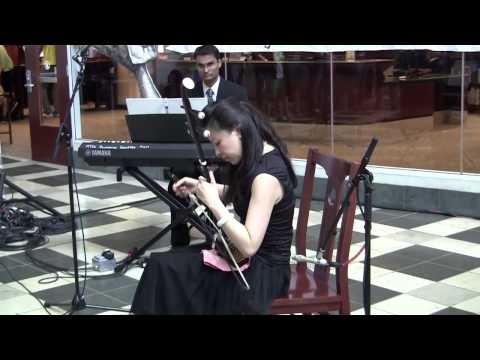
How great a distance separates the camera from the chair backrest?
9.55ft

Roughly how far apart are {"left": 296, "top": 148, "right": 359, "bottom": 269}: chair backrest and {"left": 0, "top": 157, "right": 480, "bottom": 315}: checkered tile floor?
2.54ft

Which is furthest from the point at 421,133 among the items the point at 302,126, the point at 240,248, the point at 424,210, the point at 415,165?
the point at 240,248

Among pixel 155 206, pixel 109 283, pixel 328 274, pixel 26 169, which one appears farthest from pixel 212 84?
pixel 26 169

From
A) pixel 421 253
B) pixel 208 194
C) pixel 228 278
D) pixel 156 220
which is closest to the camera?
pixel 208 194

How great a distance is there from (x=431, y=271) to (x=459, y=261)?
28cm

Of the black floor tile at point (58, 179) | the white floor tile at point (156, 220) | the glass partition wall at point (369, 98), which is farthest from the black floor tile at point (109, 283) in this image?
the black floor tile at point (58, 179)

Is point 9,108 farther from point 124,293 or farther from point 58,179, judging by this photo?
point 124,293

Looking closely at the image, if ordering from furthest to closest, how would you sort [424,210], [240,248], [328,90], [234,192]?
[328,90]
[424,210]
[234,192]
[240,248]

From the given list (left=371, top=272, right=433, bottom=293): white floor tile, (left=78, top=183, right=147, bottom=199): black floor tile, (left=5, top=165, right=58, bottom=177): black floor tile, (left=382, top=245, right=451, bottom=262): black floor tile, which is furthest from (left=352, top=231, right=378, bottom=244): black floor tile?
(left=5, top=165, right=58, bottom=177): black floor tile

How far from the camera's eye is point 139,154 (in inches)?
161

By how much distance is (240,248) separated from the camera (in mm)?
2680
